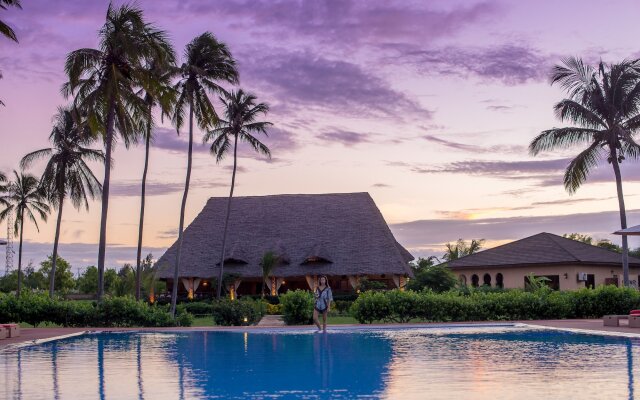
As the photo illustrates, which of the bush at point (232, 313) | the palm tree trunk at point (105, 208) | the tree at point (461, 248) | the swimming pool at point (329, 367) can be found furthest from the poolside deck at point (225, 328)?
the tree at point (461, 248)

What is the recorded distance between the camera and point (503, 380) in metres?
11.2

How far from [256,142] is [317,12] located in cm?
1754

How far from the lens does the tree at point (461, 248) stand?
188 feet

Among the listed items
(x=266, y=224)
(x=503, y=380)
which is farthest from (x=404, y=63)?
(x=266, y=224)

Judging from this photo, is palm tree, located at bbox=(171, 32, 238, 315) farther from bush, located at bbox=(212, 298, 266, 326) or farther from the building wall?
the building wall

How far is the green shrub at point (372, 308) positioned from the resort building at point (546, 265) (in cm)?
1775

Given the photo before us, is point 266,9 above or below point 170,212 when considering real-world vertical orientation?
above

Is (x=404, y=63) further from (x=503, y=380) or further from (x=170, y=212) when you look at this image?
(x=170, y=212)

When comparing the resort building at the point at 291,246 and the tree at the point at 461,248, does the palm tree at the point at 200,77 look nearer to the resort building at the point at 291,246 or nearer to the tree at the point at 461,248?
the resort building at the point at 291,246

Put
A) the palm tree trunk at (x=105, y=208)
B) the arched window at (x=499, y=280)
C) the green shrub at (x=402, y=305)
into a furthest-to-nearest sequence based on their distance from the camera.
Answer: the arched window at (x=499, y=280) → the palm tree trunk at (x=105, y=208) → the green shrub at (x=402, y=305)

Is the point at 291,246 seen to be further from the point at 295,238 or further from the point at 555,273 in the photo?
the point at 555,273

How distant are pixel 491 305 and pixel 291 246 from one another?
75.1 ft

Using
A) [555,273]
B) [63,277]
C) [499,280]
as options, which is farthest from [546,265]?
[63,277]

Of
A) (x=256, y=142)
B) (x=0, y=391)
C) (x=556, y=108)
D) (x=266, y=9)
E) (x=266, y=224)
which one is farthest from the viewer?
(x=266, y=224)
